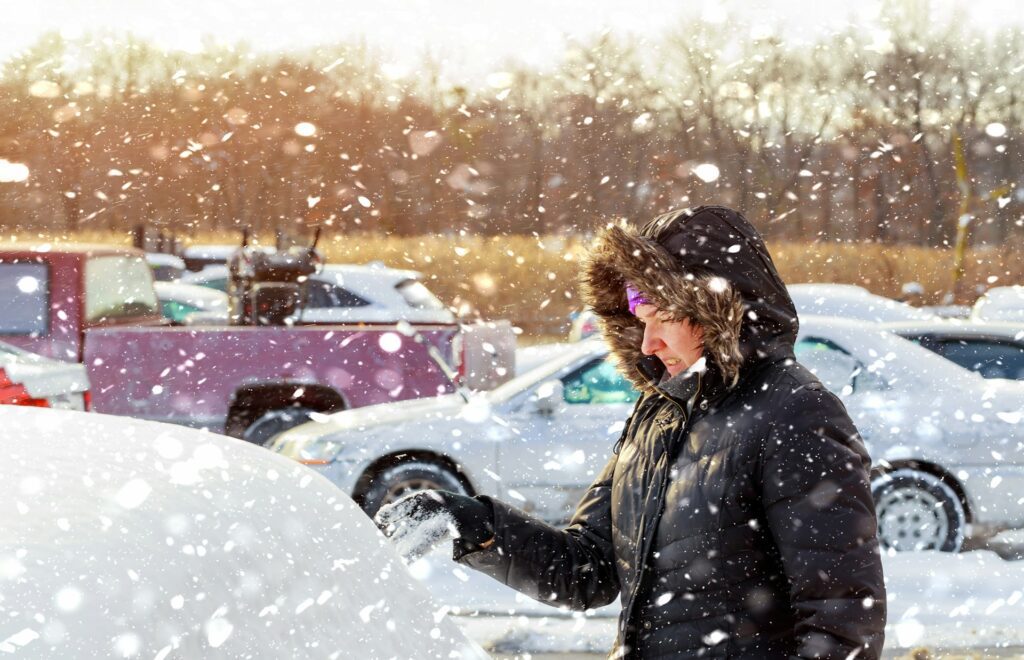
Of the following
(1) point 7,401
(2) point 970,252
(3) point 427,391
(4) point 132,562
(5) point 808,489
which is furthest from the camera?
(2) point 970,252

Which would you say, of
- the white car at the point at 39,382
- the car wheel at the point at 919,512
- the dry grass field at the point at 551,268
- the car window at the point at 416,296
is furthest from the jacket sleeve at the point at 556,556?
the dry grass field at the point at 551,268

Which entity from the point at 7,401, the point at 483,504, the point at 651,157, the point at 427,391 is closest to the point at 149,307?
the point at 427,391

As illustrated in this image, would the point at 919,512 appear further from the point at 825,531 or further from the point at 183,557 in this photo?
the point at 183,557

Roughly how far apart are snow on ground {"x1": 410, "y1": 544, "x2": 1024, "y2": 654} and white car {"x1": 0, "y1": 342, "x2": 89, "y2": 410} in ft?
6.96

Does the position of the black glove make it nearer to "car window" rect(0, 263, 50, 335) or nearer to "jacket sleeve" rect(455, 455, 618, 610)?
"jacket sleeve" rect(455, 455, 618, 610)

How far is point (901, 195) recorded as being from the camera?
96.9 feet

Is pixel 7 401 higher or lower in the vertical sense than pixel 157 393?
higher

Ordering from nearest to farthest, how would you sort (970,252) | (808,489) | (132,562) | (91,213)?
(132,562) < (808,489) < (970,252) < (91,213)

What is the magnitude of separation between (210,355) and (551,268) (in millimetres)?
19630

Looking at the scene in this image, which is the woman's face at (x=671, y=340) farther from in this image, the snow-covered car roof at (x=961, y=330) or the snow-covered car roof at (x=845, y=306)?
the snow-covered car roof at (x=845, y=306)

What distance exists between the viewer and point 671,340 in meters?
2.07

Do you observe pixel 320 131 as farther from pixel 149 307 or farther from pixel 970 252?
pixel 149 307

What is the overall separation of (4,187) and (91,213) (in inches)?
135

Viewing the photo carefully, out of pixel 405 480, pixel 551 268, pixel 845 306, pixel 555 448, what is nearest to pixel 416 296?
pixel 845 306
